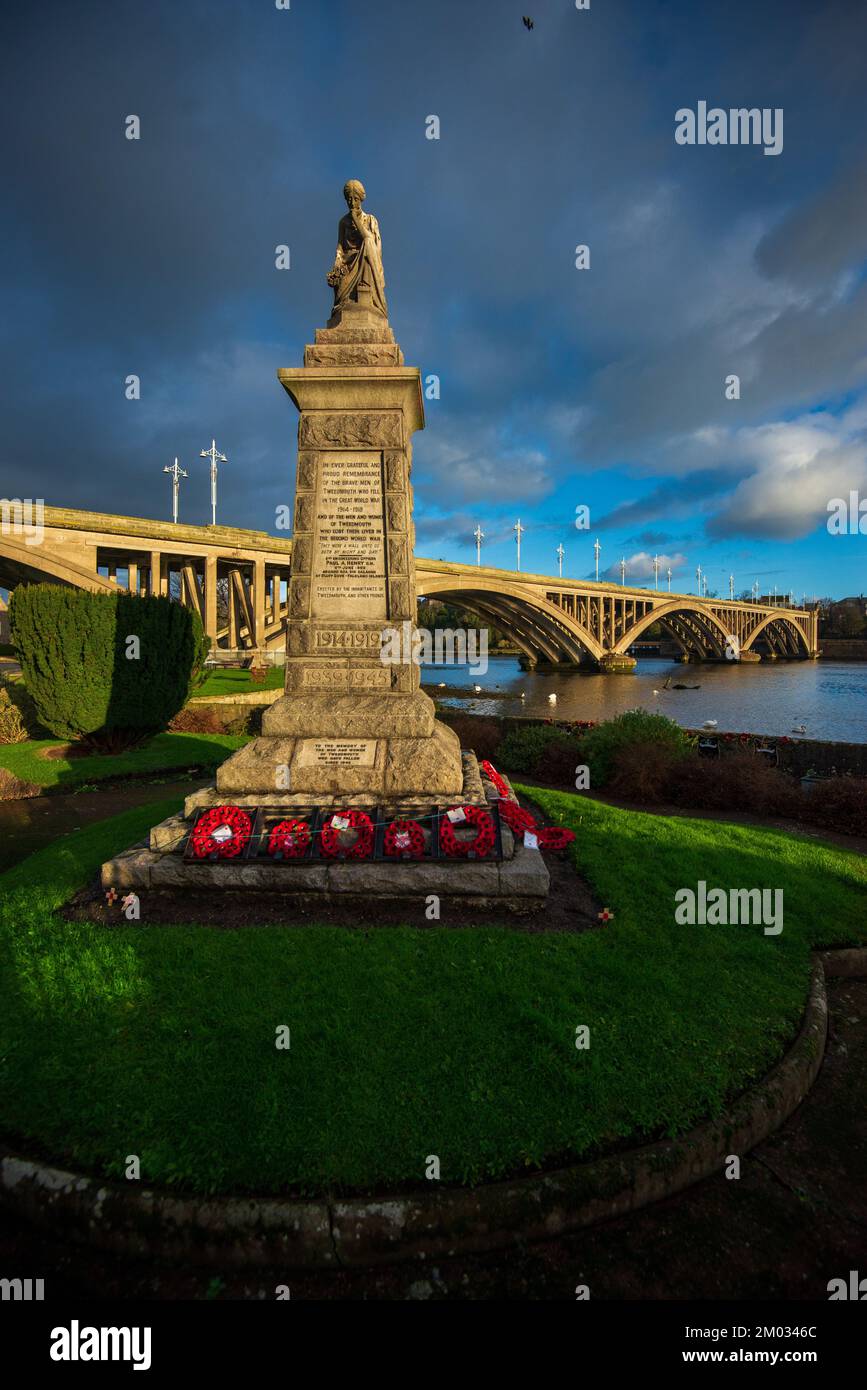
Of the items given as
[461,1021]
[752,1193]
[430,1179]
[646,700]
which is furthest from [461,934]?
[646,700]

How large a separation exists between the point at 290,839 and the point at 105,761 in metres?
11.0

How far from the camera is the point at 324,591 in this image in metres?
7.89

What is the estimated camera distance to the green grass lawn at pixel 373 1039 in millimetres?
2980

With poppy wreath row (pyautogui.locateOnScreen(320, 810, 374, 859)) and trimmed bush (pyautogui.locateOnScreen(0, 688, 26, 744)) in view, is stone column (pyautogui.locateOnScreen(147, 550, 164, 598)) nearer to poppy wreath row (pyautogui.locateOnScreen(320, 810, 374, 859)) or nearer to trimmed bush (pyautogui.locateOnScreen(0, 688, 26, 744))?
trimmed bush (pyautogui.locateOnScreen(0, 688, 26, 744))

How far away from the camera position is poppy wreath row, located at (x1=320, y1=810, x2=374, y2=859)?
5.90 metres

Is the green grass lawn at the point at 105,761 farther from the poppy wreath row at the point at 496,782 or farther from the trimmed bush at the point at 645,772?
the trimmed bush at the point at 645,772

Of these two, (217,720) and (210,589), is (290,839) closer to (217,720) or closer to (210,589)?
(217,720)

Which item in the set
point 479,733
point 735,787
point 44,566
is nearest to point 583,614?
point 44,566

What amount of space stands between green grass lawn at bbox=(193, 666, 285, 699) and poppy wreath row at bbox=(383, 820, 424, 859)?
2001cm

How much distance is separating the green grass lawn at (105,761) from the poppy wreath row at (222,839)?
762cm

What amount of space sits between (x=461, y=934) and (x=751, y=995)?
2344 mm

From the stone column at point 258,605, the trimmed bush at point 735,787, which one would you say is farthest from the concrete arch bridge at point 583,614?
the trimmed bush at point 735,787

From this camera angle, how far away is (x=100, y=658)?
49.1 feet
